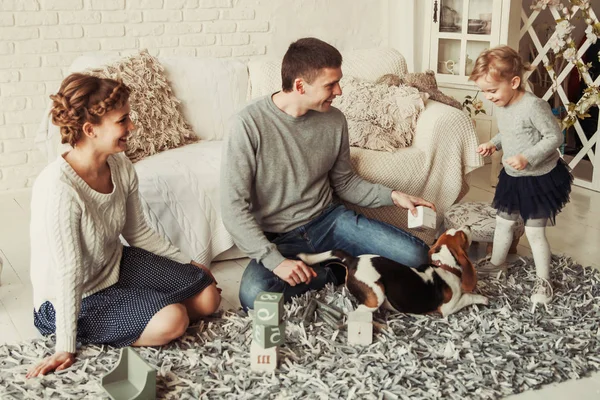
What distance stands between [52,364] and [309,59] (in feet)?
3.95

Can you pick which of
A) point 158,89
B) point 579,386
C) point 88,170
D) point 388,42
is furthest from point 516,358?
point 388,42

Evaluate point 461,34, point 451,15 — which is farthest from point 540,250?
point 451,15

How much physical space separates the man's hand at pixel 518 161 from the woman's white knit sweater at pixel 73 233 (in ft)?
4.00

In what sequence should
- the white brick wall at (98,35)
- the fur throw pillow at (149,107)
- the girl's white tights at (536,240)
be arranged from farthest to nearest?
the white brick wall at (98,35)
the fur throw pillow at (149,107)
the girl's white tights at (536,240)

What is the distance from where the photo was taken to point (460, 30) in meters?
4.28

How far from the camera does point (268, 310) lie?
1.89m

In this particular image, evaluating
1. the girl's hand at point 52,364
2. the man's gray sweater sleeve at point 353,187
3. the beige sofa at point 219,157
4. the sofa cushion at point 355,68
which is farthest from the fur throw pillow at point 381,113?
the girl's hand at point 52,364

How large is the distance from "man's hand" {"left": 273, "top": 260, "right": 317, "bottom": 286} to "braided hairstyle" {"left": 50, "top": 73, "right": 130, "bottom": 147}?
2.32 feet

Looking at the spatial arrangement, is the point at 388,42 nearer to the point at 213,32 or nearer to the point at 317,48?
the point at 213,32

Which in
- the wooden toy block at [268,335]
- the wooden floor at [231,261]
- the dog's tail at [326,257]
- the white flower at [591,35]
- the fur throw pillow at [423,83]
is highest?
the white flower at [591,35]

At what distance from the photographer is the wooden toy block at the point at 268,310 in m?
1.88

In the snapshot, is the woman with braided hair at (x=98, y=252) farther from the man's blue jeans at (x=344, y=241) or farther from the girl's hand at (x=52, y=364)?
the man's blue jeans at (x=344, y=241)

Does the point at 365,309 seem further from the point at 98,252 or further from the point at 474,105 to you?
the point at 474,105

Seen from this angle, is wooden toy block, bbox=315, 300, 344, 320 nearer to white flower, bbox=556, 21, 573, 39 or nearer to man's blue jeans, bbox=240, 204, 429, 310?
man's blue jeans, bbox=240, 204, 429, 310
